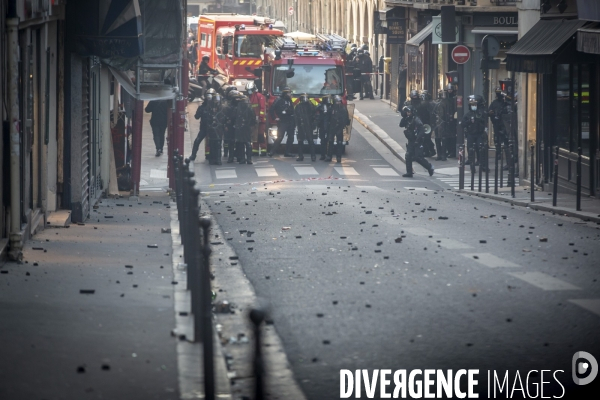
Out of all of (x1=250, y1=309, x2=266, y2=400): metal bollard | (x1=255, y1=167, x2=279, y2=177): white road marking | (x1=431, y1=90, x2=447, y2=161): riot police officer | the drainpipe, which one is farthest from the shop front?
(x1=250, y1=309, x2=266, y2=400): metal bollard

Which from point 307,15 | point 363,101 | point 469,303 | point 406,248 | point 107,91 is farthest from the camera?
point 307,15

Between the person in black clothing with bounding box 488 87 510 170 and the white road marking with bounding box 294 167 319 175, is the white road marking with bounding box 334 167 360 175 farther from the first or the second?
the person in black clothing with bounding box 488 87 510 170

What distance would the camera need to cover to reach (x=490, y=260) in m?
11.7

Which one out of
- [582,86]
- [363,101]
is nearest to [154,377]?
[582,86]

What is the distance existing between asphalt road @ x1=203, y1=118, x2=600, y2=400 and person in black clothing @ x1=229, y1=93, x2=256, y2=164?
900 cm

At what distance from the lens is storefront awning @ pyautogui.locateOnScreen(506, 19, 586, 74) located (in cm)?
2069

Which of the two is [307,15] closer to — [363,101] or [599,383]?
[363,101]

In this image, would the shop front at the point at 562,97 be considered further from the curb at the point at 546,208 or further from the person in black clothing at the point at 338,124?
the person in black clothing at the point at 338,124

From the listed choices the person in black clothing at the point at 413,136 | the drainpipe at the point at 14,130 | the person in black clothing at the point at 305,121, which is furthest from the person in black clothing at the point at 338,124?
the drainpipe at the point at 14,130

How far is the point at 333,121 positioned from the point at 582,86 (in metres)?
9.09

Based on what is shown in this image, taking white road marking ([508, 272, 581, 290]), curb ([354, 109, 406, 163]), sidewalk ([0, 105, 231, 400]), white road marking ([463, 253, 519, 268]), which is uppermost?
sidewalk ([0, 105, 231, 400])

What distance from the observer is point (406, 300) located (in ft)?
31.5

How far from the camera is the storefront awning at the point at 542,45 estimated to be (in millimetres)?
20688

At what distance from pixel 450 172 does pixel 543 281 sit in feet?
56.8
